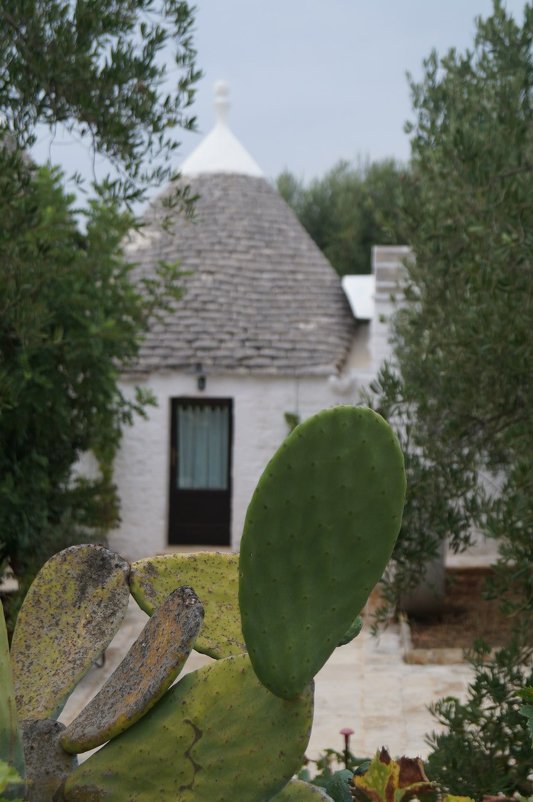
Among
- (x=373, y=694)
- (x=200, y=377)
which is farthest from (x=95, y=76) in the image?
(x=200, y=377)

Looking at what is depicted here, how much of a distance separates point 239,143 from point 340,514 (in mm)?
17212

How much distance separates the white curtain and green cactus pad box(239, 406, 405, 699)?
13.9 metres

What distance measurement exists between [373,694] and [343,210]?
16822 millimetres

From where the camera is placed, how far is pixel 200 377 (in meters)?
15.5

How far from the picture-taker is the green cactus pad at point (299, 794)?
2592 mm

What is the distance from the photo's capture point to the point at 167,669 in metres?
2.42

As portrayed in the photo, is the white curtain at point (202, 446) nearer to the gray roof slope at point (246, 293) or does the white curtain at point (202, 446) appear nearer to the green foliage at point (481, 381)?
the gray roof slope at point (246, 293)

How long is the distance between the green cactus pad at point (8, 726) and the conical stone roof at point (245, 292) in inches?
489

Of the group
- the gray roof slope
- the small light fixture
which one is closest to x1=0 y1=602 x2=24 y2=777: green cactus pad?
the gray roof slope

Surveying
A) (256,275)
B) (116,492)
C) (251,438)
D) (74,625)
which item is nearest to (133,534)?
(116,492)

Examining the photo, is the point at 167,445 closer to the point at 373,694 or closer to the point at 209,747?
the point at 373,694

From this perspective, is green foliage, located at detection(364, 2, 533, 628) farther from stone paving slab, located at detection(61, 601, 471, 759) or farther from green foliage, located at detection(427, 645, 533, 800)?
stone paving slab, located at detection(61, 601, 471, 759)

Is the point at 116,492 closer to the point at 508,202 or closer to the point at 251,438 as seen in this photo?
the point at 251,438

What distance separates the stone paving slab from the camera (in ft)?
26.5
